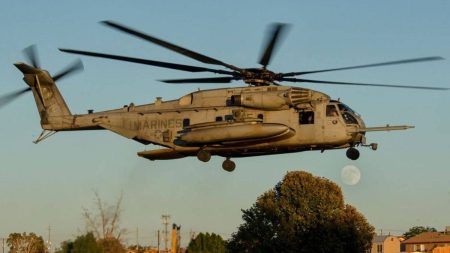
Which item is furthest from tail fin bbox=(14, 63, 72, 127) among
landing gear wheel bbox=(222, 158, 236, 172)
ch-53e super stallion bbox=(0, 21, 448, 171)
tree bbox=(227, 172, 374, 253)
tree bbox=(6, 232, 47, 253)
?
tree bbox=(6, 232, 47, 253)

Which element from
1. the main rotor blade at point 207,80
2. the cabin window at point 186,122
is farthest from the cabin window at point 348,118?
the cabin window at point 186,122

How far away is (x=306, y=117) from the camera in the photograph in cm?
3384

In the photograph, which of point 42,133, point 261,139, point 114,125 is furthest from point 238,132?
point 42,133

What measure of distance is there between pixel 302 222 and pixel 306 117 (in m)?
42.2

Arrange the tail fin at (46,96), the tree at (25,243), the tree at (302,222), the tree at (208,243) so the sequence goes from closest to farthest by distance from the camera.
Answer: the tail fin at (46,96) → the tree at (208,243) → the tree at (302,222) → the tree at (25,243)

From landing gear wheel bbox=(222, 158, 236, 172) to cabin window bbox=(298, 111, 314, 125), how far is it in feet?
11.4

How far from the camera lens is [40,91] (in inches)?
1535

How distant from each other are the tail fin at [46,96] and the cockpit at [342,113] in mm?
11209

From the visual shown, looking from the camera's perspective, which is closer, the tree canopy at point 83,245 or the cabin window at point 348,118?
the tree canopy at point 83,245

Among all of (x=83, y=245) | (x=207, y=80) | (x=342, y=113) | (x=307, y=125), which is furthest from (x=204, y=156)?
(x=83, y=245)

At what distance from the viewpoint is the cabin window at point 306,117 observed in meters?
33.8

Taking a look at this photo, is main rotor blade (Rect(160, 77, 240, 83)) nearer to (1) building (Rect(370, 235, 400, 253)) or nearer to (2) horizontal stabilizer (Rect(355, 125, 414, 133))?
(2) horizontal stabilizer (Rect(355, 125, 414, 133))

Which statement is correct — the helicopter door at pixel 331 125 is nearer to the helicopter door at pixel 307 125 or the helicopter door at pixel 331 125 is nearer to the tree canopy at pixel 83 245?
the helicopter door at pixel 307 125

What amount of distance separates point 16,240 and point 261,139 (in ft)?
258
